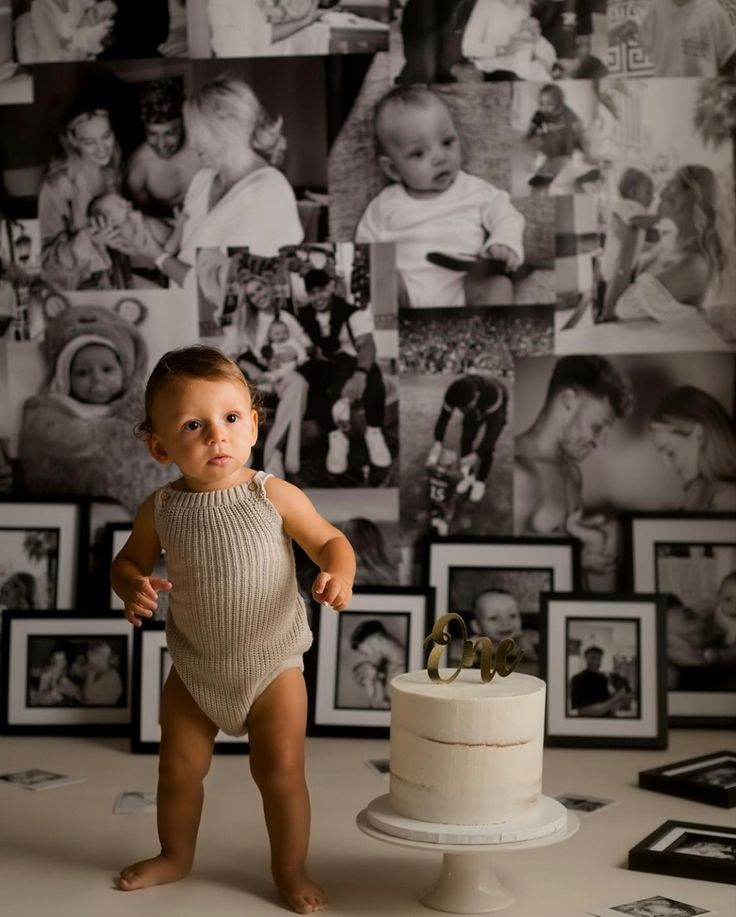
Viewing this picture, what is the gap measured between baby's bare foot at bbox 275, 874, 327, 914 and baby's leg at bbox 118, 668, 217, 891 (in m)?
0.16

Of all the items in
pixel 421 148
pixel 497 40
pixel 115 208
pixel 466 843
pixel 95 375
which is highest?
pixel 497 40

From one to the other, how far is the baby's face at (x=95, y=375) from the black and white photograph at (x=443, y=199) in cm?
56

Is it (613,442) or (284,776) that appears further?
(613,442)

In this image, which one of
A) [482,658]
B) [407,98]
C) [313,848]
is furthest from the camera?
[407,98]

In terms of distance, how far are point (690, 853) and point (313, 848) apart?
0.57m

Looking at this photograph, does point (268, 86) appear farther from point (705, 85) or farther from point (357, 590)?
point (357, 590)

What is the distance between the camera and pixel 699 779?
2154 millimetres

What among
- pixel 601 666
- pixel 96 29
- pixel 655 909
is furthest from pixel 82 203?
pixel 655 909

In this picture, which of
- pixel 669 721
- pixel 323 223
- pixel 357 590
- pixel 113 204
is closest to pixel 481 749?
pixel 357 590

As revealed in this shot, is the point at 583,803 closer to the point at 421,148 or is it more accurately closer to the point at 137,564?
the point at 137,564

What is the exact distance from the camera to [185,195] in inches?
103

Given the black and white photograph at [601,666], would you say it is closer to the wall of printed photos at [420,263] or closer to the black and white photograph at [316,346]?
the wall of printed photos at [420,263]

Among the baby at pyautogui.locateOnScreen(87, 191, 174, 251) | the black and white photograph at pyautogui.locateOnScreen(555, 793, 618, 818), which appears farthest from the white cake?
the baby at pyautogui.locateOnScreen(87, 191, 174, 251)

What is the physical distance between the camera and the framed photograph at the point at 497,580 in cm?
261
